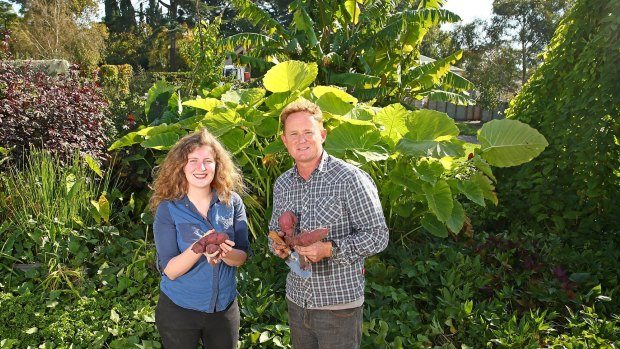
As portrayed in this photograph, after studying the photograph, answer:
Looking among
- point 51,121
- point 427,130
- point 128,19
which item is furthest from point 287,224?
point 128,19

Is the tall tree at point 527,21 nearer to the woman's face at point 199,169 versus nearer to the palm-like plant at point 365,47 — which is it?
the palm-like plant at point 365,47

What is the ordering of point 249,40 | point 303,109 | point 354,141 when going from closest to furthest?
point 303,109, point 354,141, point 249,40

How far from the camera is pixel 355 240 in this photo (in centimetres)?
167

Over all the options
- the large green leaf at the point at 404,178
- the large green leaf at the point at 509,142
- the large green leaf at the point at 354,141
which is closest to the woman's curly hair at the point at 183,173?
the large green leaf at the point at 354,141

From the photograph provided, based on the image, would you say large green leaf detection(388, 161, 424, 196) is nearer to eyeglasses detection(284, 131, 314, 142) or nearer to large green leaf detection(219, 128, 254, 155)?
large green leaf detection(219, 128, 254, 155)

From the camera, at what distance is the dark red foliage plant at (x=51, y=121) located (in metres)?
4.35

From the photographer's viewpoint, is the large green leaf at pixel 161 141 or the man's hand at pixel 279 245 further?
the large green leaf at pixel 161 141

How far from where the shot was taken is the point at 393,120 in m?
3.41

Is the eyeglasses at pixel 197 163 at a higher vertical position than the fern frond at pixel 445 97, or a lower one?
lower

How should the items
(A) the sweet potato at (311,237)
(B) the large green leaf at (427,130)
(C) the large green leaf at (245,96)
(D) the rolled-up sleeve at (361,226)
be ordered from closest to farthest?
(A) the sweet potato at (311,237)
(D) the rolled-up sleeve at (361,226)
(B) the large green leaf at (427,130)
(C) the large green leaf at (245,96)

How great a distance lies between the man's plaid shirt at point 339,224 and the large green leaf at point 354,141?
123 cm

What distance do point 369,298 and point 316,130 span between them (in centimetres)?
158

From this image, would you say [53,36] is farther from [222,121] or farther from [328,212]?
[328,212]

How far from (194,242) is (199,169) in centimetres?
26
